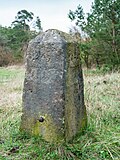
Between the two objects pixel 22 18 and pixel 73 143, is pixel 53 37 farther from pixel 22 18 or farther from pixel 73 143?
pixel 22 18

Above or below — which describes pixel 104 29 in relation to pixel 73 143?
above

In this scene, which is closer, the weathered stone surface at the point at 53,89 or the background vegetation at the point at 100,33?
the weathered stone surface at the point at 53,89

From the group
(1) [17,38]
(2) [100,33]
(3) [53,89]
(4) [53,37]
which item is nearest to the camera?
(3) [53,89]

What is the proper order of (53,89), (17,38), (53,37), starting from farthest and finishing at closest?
(17,38) < (53,37) < (53,89)

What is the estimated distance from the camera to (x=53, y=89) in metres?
3.94

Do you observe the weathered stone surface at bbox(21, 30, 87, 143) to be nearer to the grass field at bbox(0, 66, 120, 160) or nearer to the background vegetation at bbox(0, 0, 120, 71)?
the grass field at bbox(0, 66, 120, 160)

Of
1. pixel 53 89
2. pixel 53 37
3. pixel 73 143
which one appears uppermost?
pixel 53 37

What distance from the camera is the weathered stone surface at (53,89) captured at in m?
3.91

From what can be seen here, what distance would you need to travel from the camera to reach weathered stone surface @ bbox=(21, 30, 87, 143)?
12.8ft

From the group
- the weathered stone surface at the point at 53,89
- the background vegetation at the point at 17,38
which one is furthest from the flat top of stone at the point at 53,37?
the background vegetation at the point at 17,38

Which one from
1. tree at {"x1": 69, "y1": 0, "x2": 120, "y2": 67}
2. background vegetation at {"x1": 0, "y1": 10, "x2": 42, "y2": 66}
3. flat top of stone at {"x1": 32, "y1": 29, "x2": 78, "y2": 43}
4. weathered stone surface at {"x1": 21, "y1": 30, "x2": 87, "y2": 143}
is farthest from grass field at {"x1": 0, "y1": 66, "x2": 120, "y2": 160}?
background vegetation at {"x1": 0, "y1": 10, "x2": 42, "y2": 66}

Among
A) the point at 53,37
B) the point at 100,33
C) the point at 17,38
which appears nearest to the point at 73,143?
the point at 53,37

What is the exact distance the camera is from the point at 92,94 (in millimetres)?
6836

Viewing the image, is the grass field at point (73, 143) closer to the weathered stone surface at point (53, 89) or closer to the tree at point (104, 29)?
the weathered stone surface at point (53, 89)
